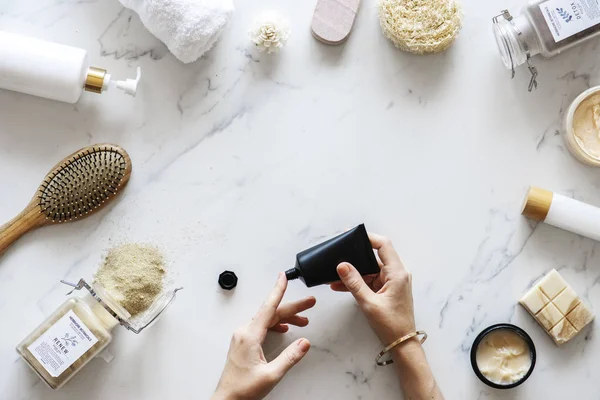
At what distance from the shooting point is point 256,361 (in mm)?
882

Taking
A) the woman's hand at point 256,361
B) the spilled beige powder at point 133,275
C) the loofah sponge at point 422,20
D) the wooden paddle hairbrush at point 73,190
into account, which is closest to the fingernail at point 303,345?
the woman's hand at point 256,361

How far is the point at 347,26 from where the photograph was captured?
3.24 ft

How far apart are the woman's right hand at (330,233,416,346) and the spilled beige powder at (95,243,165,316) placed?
0.28 metres

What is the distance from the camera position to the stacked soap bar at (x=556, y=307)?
990 mm

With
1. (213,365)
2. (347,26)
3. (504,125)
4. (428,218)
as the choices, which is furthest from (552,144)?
(213,365)

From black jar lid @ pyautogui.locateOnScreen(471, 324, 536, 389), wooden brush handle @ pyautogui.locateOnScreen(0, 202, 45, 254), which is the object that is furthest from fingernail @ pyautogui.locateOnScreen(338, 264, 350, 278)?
wooden brush handle @ pyautogui.locateOnScreen(0, 202, 45, 254)

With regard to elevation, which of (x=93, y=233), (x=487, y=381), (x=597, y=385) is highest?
(x=93, y=233)

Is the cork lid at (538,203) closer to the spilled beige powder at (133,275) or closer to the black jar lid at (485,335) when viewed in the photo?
the black jar lid at (485,335)

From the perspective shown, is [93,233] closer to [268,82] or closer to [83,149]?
[83,149]

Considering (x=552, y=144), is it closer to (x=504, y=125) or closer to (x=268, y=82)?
(x=504, y=125)

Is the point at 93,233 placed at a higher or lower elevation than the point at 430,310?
higher

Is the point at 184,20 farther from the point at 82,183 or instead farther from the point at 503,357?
the point at 503,357

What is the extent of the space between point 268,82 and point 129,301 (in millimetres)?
401

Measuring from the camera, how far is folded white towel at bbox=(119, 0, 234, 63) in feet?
2.90
